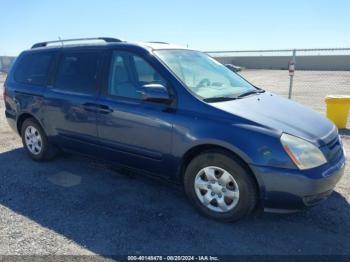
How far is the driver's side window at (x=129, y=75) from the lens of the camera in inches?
157

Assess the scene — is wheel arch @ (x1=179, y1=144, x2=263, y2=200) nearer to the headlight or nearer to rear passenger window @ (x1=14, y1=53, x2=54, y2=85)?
the headlight

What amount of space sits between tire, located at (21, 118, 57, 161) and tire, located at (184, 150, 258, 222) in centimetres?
262

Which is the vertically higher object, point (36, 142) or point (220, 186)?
point (220, 186)

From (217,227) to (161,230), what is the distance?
0.57 metres

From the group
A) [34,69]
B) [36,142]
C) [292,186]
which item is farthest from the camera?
[36,142]

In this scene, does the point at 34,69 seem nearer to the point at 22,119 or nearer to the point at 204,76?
the point at 22,119

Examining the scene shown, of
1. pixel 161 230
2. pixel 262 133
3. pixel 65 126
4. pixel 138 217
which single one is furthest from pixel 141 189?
pixel 262 133

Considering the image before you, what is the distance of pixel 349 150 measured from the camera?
598 cm

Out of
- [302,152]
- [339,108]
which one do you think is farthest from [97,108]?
[339,108]

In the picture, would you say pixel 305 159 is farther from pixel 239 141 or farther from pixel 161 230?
pixel 161 230

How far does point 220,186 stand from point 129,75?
1.70 metres

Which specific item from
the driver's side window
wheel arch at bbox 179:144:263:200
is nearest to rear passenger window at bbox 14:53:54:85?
the driver's side window

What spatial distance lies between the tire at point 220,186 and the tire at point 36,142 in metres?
2.62

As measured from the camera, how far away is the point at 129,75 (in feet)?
13.6
